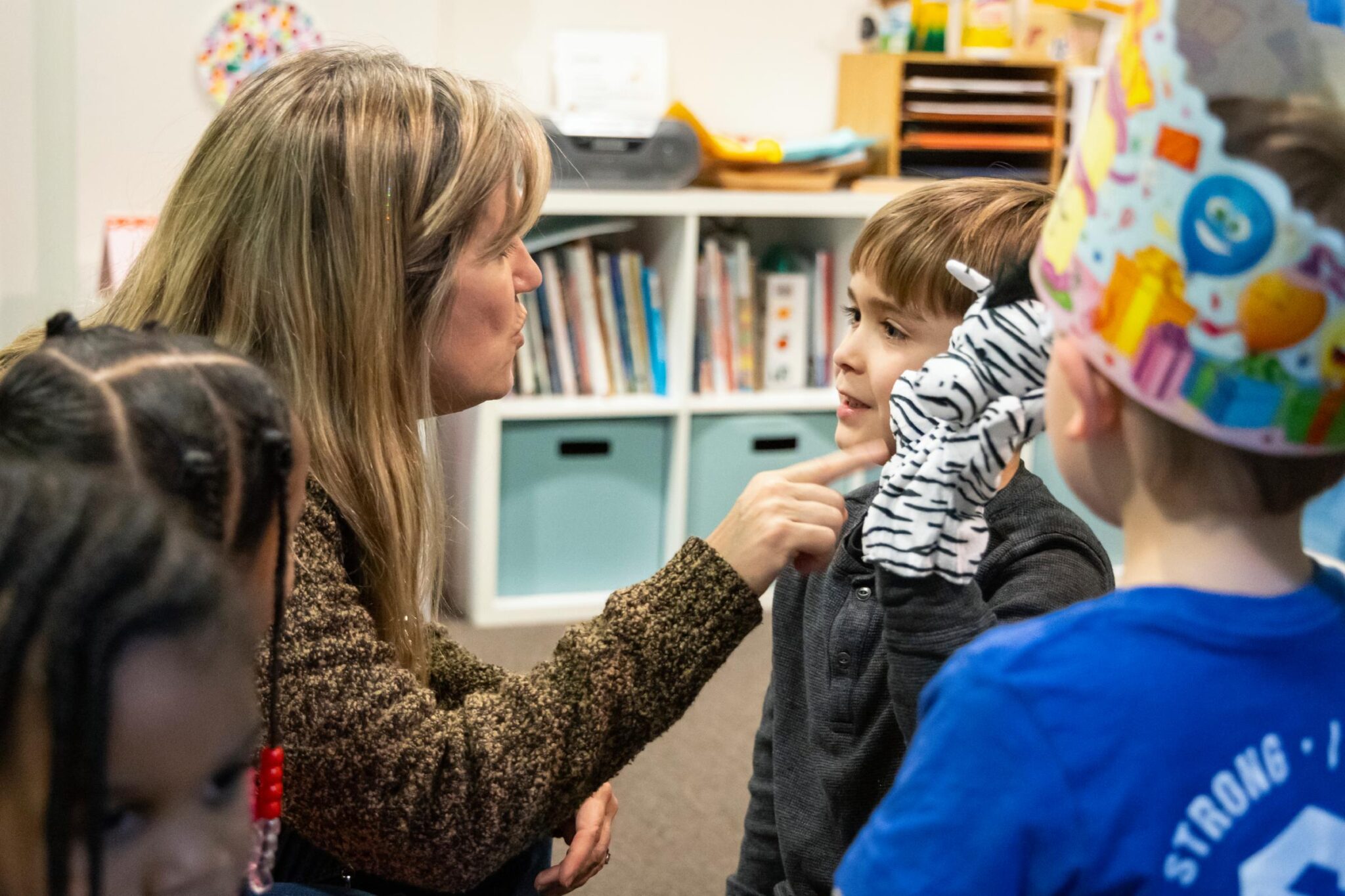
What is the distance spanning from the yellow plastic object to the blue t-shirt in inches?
89.4

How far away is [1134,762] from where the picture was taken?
1.97 ft

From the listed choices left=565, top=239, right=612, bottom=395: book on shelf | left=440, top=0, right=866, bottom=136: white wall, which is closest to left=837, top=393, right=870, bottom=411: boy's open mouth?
left=565, top=239, right=612, bottom=395: book on shelf

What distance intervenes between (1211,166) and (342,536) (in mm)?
711

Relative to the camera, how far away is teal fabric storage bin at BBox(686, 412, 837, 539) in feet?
9.81

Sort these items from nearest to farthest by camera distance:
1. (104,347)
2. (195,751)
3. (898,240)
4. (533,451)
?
(195,751), (104,347), (898,240), (533,451)

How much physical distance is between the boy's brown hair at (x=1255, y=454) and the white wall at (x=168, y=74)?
1876 millimetres

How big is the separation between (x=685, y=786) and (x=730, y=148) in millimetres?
1332

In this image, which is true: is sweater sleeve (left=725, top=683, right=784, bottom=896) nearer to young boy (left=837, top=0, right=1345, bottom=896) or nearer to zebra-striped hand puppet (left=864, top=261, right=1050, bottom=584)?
zebra-striped hand puppet (left=864, top=261, right=1050, bottom=584)

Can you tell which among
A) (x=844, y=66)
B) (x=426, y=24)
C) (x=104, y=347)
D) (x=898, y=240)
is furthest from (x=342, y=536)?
(x=844, y=66)

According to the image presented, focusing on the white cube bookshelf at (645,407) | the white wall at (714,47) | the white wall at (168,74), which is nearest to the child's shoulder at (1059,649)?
the white wall at (168,74)

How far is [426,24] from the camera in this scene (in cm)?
299

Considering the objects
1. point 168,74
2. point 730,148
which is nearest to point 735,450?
point 730,148

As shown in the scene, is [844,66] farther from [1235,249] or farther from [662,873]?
[1235,249]

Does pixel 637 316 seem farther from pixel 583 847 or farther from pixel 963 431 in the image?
pixel 963 431
